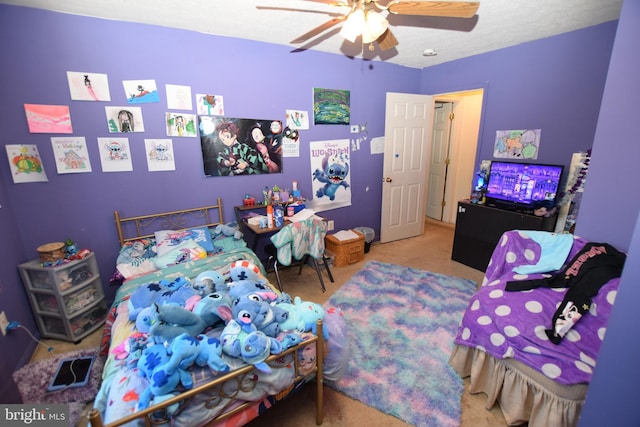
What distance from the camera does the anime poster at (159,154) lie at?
2.60 meters

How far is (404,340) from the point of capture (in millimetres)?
2201

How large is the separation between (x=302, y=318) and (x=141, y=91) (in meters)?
2.43

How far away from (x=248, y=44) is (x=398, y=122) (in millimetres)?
2183

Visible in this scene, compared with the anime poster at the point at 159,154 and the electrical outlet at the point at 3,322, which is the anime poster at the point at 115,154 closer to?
the anime poster at the point at 159,154

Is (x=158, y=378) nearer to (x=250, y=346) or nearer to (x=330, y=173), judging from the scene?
(x=250, y=346)

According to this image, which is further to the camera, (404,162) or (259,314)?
(404,162)

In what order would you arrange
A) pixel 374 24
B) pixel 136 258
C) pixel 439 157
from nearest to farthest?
pixel 374 24 < pixel 136 258 < pixel 439 157

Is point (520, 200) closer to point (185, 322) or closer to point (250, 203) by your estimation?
point (250, 203)

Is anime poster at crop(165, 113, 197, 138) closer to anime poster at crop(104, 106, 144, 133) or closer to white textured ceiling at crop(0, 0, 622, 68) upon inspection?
anime poster at crop(104, 106, 144, 133)

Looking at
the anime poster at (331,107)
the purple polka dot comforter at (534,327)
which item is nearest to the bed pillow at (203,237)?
the anime poster at (331,107)

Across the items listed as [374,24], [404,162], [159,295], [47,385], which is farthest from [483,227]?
[47,385]

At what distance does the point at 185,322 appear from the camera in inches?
54.1

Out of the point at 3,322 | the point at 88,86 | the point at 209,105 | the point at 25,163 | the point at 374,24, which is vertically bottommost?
the point at 3,322

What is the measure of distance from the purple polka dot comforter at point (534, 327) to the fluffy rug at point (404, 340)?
354 millimetres
